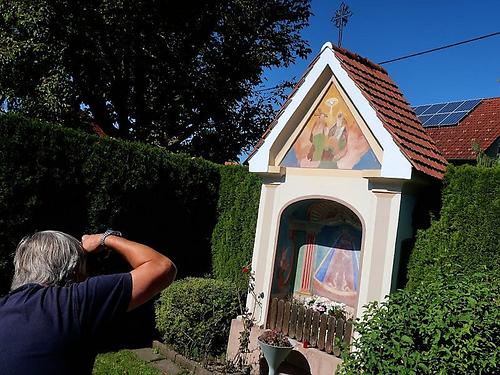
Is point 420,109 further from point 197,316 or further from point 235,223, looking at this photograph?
point 197,316

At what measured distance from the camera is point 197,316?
25.2 feet

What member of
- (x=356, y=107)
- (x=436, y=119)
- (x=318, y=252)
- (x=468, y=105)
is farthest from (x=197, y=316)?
(x=468, y=105)

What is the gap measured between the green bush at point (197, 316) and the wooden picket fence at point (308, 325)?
941 millimetres

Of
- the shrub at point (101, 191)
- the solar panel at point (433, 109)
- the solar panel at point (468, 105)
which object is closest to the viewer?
the shrub at point (101, 191)

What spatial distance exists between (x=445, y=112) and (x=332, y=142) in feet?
37.3

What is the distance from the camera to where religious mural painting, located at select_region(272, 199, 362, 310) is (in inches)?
279

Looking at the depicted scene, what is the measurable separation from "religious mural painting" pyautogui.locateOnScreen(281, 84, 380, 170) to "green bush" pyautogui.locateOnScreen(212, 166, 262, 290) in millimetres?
2030

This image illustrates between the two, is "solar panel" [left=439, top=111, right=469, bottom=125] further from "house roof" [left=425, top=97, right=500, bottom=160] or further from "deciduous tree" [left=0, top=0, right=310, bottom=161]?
"deciduous tree" [left=0, top=0, right=310, bottom=161]

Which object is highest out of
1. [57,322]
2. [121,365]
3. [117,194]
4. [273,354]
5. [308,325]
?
[117,194]

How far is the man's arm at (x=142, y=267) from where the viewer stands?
1936 millimetres

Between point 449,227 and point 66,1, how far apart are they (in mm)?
10971

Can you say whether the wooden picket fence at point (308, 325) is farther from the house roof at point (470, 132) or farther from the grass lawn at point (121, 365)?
the house roof at point (470, 132)

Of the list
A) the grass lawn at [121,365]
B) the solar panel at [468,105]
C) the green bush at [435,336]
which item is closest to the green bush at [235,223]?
the grass lawn at [121,365]

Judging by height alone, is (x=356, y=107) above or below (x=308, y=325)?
above
